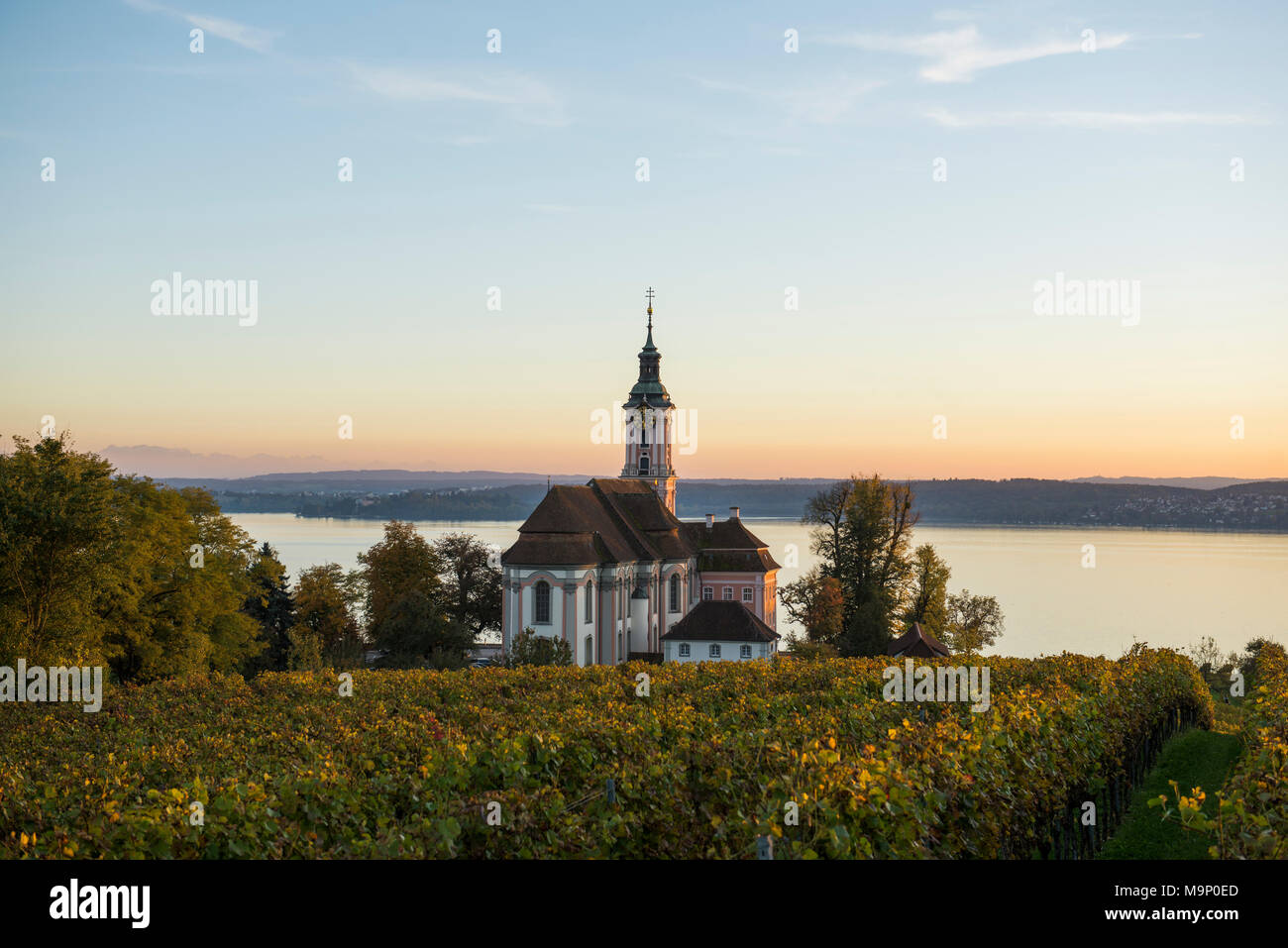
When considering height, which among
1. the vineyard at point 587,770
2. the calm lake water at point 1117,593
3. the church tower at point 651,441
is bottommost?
the calm lake water at point 1117,593

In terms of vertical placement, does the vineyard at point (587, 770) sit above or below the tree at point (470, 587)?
above

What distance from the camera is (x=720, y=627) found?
52.3 m

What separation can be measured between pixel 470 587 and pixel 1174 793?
48972 mm

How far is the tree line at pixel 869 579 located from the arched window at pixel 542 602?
1554 cm

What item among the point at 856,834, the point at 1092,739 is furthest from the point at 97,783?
the point at 1092,739

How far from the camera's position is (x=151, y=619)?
37.1 meters

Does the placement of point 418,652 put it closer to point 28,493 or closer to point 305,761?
point 28,493

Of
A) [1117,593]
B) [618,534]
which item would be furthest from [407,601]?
[1117,593]

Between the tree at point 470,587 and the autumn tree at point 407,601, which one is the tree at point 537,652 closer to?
the autumn tree at point 407,601

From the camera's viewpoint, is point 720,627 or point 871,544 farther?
point 871,544

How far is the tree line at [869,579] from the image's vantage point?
193 feet

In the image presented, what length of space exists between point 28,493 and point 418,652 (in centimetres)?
2422

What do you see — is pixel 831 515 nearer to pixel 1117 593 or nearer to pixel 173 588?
pixel 173 588

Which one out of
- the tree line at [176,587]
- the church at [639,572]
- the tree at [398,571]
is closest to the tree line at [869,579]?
the church at [639,572]
